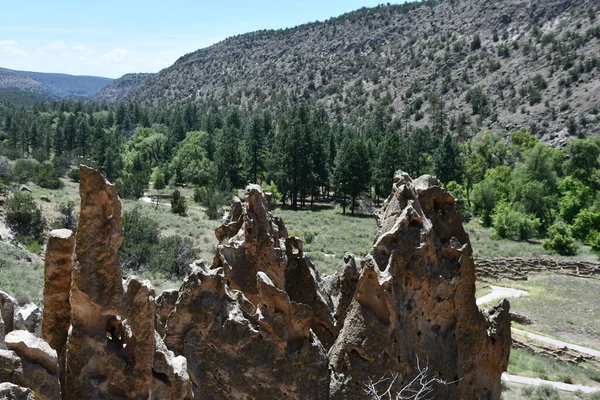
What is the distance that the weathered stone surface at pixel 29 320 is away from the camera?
751 centimetres

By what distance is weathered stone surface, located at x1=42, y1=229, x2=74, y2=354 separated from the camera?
721 centimetres

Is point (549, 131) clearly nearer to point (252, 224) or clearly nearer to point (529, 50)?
point (529, 50)

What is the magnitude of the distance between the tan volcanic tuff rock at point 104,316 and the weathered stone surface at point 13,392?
1.48 meters

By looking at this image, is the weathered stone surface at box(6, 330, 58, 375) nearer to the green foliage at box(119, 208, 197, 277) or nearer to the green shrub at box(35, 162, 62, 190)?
the green foliage at box(119, 208, 197, 277)

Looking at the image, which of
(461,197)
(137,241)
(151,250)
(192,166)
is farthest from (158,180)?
(151,250)

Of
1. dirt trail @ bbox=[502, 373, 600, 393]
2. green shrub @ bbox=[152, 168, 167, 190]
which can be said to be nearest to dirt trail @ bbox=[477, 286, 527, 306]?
→ dirt trail @ bbox=[502, 373, 600, 393]

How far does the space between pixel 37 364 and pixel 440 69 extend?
5391 inches

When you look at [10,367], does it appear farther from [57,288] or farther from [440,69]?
[440,69]

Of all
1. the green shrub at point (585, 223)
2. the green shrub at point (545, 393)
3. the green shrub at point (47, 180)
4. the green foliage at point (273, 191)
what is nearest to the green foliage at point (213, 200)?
the green foliage at point (273, 191)

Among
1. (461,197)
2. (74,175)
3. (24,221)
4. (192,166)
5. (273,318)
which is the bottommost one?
(74,175)

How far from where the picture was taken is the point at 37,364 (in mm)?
5816

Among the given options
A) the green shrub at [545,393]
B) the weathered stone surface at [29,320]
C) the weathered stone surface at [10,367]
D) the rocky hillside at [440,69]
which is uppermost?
the rocky hillside at [440,69]

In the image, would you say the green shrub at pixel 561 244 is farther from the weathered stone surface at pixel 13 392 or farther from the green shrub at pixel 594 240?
the weathered stone surface at pixel 13 392

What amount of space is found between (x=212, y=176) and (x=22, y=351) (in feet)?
220
